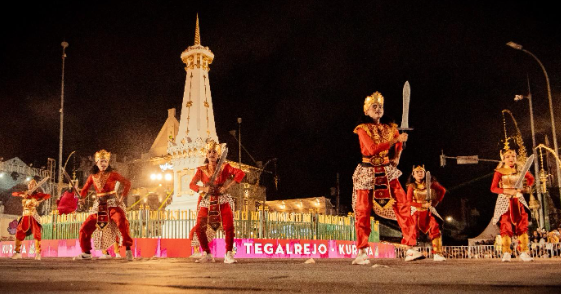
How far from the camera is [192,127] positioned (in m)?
22.7

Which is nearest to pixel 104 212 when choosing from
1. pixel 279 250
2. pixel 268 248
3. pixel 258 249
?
pixel 258 249

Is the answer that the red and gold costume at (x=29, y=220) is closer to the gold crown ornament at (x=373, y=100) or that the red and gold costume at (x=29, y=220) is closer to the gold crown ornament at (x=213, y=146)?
the gold crown ornament at (x=213, y=146)

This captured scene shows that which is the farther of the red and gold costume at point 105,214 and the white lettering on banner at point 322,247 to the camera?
the white lettering on banner at point 322,247

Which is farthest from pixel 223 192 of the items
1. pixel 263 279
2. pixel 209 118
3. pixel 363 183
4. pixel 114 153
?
pixel 114 153

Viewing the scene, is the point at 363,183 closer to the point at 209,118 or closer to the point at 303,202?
the point at 209,118

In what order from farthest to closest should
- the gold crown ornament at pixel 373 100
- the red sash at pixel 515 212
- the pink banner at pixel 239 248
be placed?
the pink banner at pixel 239 248 < the red sash at pixel 515 212 < the gold crown ornament at pixel 373 100

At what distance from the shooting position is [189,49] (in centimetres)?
2345

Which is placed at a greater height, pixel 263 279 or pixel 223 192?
pixel 223 192

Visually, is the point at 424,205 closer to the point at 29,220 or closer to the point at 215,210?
the point at 215,210

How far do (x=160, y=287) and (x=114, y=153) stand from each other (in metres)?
39.6

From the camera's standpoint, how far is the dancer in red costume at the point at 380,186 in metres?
6.70

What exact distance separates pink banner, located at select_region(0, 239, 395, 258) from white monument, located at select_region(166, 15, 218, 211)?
7286mm

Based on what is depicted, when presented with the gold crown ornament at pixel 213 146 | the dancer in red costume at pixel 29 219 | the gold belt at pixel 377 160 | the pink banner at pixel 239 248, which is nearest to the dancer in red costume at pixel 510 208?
the gold belt at pixel 377 160

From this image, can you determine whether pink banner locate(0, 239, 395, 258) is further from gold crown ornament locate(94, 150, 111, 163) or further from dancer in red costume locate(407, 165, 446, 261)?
gold crown ornament locate(94, 150, 111, 163)
